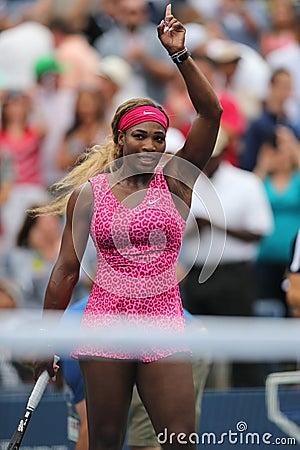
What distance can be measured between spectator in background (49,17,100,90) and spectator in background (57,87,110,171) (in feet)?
0.97

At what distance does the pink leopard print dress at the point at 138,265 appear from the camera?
3936mm

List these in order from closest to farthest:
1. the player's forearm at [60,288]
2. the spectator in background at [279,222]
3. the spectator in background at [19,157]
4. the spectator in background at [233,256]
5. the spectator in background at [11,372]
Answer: the spectator in background at [11,372], the player's forearm at [60,288], the spectator in background at [233,256], the spectator in background at [279,222], the spectator in background at [19,157]

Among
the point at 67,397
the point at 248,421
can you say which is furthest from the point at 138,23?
the point at 248,421

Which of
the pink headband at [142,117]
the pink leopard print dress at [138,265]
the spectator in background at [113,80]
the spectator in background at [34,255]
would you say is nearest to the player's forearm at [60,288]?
the pink leopard print dress at [138,265]

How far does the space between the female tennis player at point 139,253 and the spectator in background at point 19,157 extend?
3.56 meters

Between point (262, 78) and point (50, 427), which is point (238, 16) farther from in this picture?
point (50, 427)

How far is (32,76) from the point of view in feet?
28.4

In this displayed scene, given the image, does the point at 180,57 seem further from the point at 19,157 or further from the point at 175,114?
the point at 19,157

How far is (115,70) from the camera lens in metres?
8.69

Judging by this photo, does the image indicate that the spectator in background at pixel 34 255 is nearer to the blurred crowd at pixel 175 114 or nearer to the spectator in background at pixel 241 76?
the blurred crowd at pixel 175 114

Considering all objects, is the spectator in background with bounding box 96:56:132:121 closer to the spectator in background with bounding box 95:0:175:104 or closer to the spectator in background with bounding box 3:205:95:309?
the spectator in background with bounding box 95:0:175:104

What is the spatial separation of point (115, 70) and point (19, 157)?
117 centimetres

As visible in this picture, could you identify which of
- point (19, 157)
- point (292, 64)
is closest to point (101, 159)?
point (19, 157)

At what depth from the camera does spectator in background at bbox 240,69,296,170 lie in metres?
8.20
